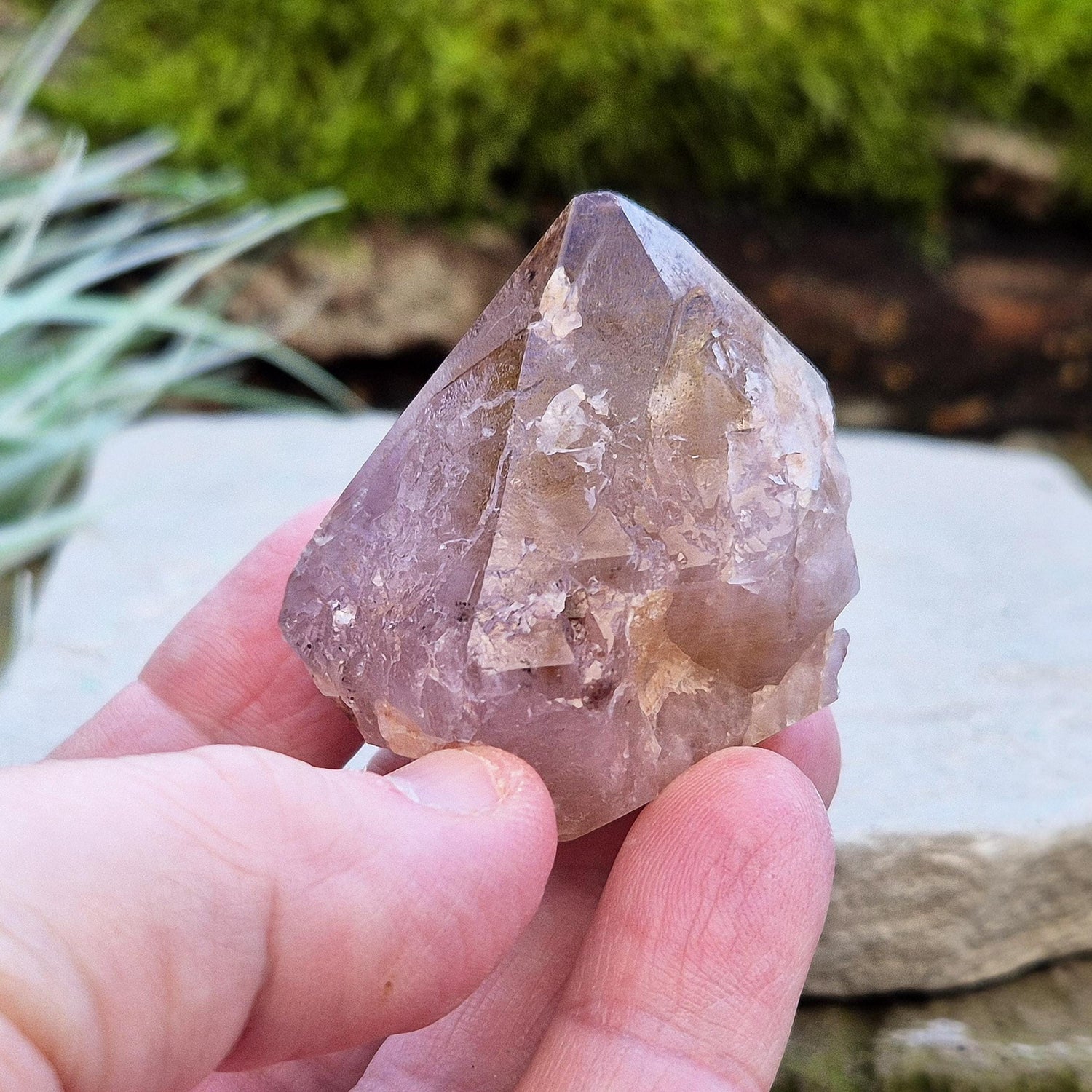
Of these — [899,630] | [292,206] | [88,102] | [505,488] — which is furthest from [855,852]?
[88,102]

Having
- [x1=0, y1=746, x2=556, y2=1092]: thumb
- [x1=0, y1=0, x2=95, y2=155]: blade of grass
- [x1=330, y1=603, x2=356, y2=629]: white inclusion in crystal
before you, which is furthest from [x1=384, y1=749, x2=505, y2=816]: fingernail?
[x1=0, y1=0, x2=95, y2=155]: blade of grass

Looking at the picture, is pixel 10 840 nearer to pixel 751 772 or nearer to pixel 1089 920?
pixel 751 772

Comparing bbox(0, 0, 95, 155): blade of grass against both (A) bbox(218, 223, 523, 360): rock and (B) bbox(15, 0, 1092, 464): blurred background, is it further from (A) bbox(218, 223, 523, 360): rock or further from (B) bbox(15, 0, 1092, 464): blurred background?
(A) bbox(218, 223, 523, 360): rock

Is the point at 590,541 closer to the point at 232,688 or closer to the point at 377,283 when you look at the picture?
the point at 232,688

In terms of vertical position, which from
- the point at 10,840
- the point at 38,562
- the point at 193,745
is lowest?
the point at 38,562

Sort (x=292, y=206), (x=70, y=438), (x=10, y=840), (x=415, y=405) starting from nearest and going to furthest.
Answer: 1. (x=10, y=840)
2. (x=415, y=405)
3. (x=70, y=438)
4. (x=292, y=206)

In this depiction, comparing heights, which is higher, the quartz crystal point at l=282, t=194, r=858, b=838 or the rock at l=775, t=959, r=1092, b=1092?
the quartz crystal point at l=282, t=194, r=858, b=838

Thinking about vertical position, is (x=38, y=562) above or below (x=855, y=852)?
below
